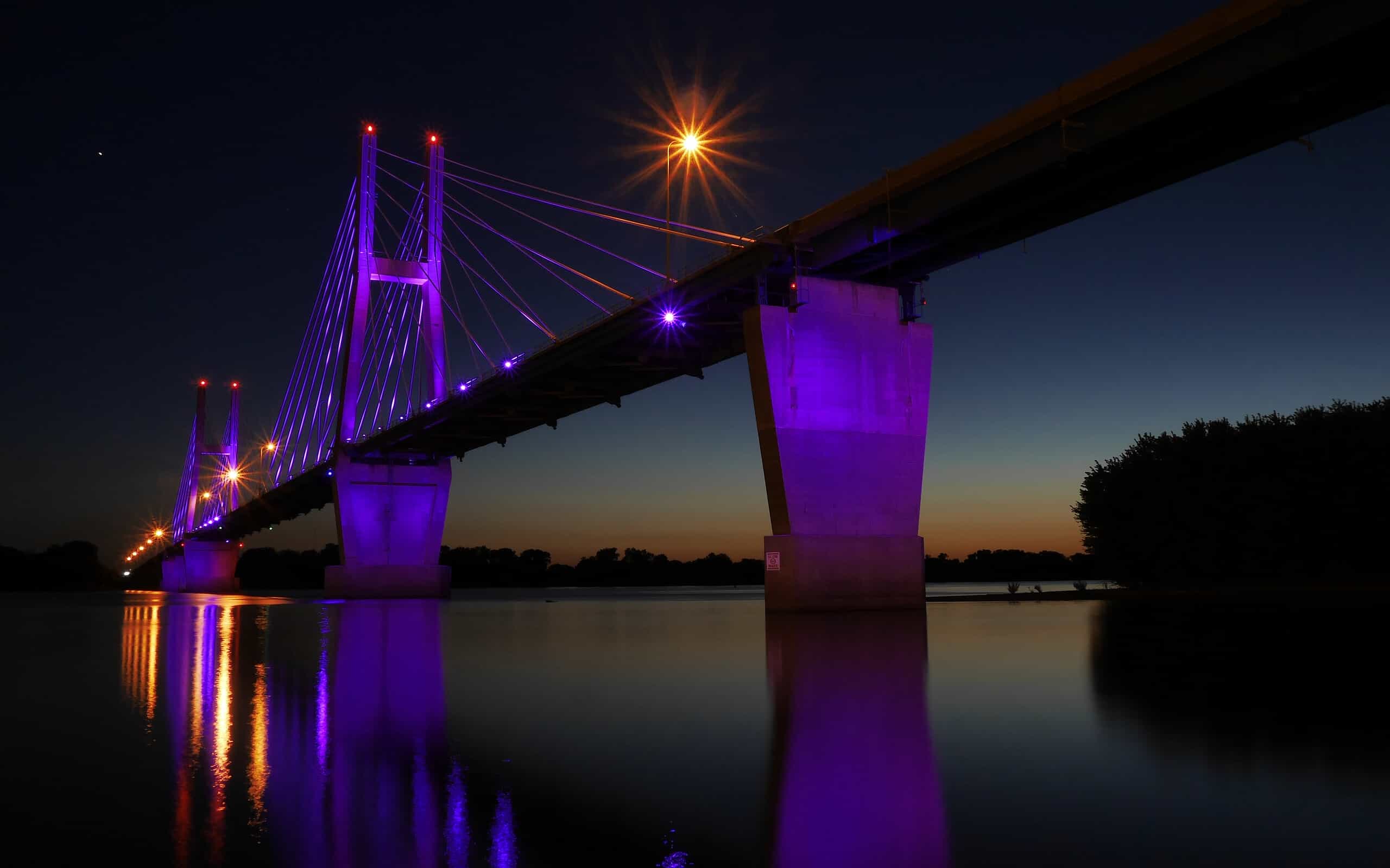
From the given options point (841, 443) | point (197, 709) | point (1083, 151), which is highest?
point (1083, 151)

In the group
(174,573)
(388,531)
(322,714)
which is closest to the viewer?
(322,714)

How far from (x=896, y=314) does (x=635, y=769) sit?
28131 millimetres

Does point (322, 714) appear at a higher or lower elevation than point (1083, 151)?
lower

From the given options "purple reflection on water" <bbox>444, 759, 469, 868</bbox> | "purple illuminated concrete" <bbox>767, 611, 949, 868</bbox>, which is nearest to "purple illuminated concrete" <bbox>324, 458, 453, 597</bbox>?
"purple illuminated concrete" <bbox>767, 611, 949, 868</bbox>

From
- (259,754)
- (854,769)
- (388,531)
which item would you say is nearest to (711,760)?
(854,769)

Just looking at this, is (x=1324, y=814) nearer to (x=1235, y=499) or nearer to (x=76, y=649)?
(x=76, y=649)

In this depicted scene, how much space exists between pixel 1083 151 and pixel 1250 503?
Answer: 36.9m

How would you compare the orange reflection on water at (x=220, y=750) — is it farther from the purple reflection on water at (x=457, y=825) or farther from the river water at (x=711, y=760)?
the purple reflection on water at (x=457, y=825)

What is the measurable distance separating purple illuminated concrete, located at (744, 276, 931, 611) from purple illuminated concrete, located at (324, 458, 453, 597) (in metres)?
42.5

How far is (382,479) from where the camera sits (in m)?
69.8

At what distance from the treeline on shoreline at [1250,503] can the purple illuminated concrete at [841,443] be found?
84.5 ft

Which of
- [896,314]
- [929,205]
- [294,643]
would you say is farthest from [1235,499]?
[294,643]

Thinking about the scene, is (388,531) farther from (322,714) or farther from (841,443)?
(322,714)

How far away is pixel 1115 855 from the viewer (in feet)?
15.0
